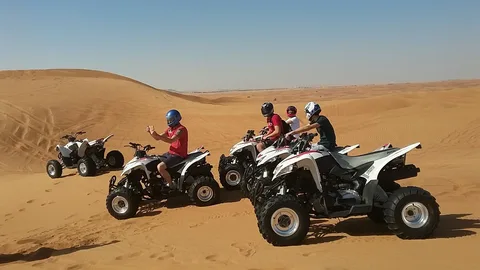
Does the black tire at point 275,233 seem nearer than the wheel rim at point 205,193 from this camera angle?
Yes

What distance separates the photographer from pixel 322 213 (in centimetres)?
599

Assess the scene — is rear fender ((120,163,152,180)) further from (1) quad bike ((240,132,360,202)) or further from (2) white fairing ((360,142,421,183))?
(2) white fairing ((360,142,421,183))

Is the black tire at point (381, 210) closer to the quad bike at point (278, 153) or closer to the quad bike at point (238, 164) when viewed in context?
the quad bike at point (278, 153)

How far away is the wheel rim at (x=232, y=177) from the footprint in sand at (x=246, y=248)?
12.8ft

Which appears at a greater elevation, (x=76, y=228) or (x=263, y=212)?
(x=263, y=212)

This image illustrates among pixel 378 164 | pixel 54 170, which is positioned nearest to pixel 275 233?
pixel 378 164

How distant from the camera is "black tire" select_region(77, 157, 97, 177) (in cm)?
1310

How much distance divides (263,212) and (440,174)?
5.88 meters

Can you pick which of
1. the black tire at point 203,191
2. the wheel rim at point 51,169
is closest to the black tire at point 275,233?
the black tire at point 203,191

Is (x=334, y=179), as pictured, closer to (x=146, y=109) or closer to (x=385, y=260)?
(x=385, y=260)

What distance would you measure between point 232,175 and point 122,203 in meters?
2.63

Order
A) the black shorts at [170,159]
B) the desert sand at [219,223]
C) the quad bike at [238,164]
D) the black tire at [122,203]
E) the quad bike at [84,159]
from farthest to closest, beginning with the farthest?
the quad bike at [84,159]
the quad bike at [238,164]
the black shorts at [170,159]
the black tire at [122,203]
the desert sand at [219,223]

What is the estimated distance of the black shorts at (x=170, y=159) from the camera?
8.58 meters

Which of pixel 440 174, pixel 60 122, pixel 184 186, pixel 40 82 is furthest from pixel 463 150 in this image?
pixel 40 82
